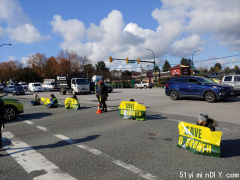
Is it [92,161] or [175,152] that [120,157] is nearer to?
[92,161]

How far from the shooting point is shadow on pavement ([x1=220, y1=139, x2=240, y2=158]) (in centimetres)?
440

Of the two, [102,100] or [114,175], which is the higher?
[102,100]

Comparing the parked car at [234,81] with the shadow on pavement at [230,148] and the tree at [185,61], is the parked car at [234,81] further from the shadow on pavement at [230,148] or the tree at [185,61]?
the tree at [185,61]

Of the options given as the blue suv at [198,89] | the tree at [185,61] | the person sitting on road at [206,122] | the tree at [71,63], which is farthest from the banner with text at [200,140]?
the tree at [185,61]

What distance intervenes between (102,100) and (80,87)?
14902 mm

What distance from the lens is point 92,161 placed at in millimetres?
4273

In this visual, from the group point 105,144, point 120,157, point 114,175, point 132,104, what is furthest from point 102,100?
point 114,175

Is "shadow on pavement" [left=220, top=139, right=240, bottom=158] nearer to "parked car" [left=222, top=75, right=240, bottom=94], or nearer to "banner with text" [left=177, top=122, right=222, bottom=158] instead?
"banner with text" [left=177, top=122, right=222, bottom=158]

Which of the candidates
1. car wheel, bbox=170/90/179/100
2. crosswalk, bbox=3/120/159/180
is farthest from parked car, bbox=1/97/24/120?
car wheel, bbox=170/90/179/100

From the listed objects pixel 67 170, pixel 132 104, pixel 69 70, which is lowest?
pixel 67 170

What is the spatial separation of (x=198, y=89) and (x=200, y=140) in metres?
9.19

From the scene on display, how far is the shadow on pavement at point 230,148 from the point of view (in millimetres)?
4396

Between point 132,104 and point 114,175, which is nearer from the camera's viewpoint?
→ point 114,175

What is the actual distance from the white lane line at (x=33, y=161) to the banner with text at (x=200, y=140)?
9.27 feet
